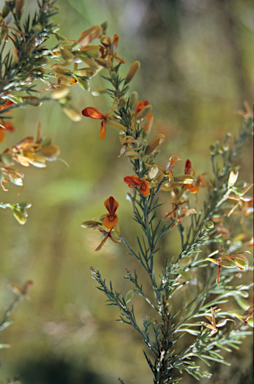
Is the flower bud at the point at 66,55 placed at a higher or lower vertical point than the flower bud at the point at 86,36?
lower

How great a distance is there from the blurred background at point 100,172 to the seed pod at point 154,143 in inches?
10.4

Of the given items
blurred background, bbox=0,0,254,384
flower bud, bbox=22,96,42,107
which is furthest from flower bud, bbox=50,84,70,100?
blurred background, bbox=0,0,254,384

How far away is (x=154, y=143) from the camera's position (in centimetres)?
19

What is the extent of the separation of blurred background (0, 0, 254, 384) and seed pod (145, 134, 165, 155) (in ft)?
0.87

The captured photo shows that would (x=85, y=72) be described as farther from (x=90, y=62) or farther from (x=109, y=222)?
(x=109, y=222)

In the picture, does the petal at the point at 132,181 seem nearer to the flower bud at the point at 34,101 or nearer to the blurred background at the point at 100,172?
the flower bud at the point at 34,101

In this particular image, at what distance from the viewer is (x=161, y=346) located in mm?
226

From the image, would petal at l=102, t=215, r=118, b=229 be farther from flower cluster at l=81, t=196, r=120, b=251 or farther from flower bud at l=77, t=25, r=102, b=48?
flower bud at l=77, t=25, r=102, b=48

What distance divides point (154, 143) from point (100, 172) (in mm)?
355

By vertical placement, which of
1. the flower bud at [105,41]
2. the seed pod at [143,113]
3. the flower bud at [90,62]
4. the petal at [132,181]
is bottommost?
the petal at [132,181]

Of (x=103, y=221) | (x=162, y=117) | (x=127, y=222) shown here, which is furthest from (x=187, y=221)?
(x=103, y=221)

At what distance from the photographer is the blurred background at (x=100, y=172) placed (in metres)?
0.48

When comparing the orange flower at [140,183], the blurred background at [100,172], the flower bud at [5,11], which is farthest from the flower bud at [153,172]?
the blurred background at [100,172]

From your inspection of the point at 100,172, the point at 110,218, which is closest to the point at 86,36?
the point at 110,218
